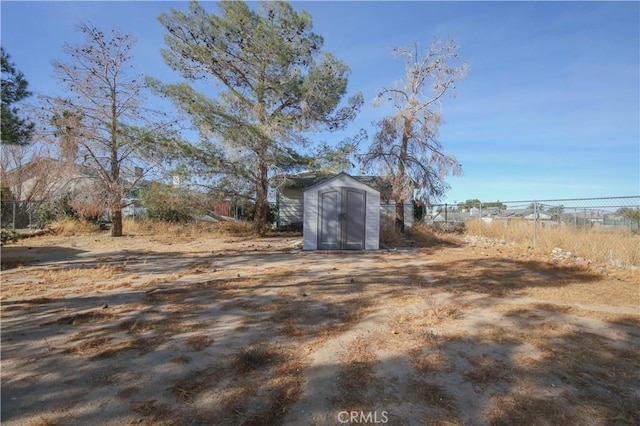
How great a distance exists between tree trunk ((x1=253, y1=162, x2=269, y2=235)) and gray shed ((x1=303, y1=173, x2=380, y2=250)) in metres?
4.82

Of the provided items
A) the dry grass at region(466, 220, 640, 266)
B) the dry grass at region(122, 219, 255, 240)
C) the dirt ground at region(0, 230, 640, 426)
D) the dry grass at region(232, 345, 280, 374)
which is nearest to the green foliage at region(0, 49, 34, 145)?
the dirt ground at region(0, 230, 640, 426)

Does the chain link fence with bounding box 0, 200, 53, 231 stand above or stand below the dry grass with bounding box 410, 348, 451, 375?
above

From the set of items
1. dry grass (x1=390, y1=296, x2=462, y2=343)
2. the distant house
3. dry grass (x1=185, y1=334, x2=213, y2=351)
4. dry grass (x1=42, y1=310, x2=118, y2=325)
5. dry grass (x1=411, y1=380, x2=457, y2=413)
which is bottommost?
dry grass (x1=411, y1=380, x2=457, y2=413)

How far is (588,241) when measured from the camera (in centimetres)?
898

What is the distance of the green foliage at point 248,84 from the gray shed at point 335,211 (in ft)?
14.2

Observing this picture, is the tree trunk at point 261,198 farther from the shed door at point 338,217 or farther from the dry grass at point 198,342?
the dry grass at point 198,342

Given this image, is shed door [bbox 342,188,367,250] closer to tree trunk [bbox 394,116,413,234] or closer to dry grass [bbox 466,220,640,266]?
tree trunk [bbox 394,116,413,234]

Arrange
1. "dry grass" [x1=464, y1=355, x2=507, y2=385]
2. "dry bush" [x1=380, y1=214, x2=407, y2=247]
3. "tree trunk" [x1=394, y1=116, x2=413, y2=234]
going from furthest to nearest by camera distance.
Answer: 1. "tree trunk" [x1=394, y1=116, x2=413, y2=234]
2. "dry bush" [x1=380, y1=214, x2=407, y2=247]
3. "dry grass" [x1=464, y1=355, x2=507, y2=385]

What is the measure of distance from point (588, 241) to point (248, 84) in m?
13.8

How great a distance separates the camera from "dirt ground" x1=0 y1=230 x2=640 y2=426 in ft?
8.04

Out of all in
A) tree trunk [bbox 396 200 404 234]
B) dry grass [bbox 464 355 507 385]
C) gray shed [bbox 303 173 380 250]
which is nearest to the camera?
dry grass [bbox 464 355 507 385]

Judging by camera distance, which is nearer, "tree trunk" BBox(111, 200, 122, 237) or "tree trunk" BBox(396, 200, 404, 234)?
"tree trunk" BBox(111, 200, 122, 237)

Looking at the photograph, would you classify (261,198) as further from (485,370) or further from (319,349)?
(485,370)

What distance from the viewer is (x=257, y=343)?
358cm
